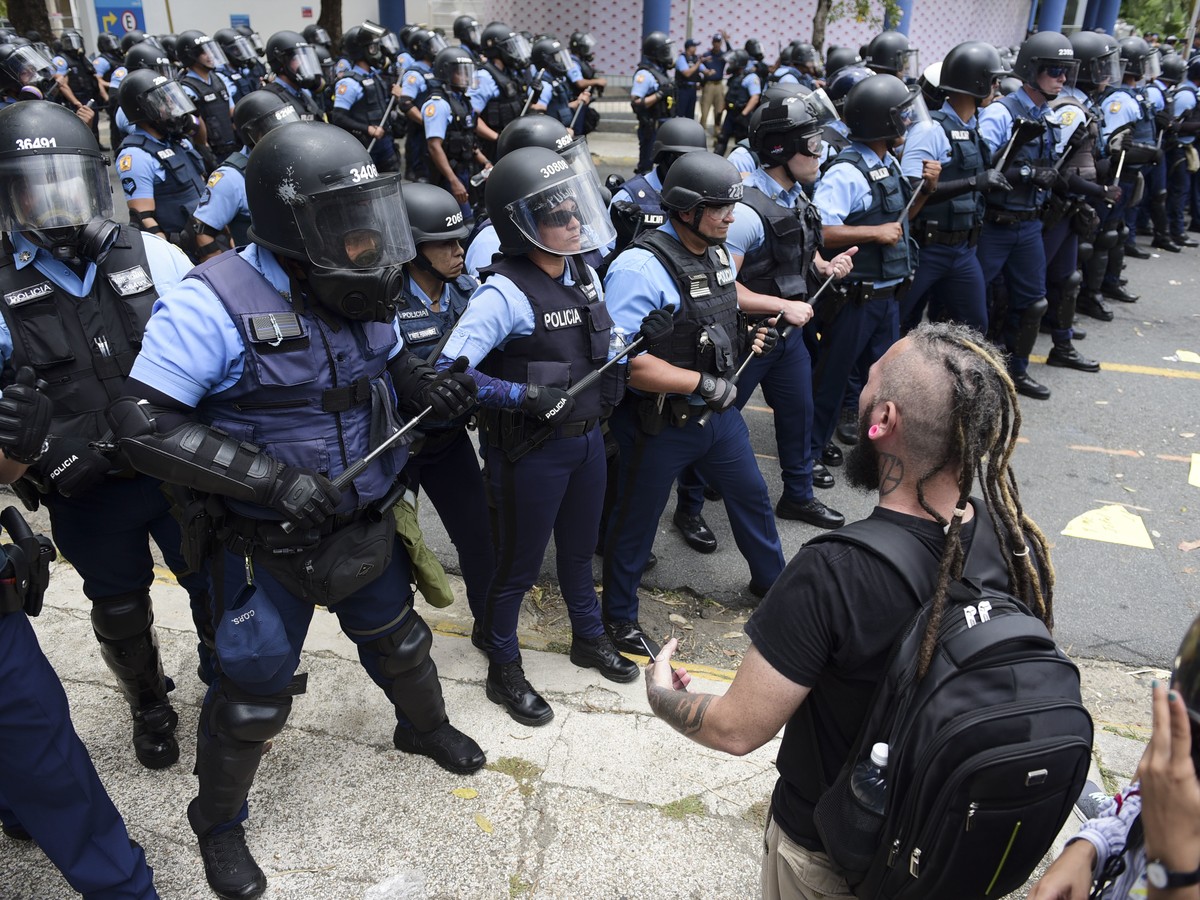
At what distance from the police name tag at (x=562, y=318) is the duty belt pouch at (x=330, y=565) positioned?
94 cm

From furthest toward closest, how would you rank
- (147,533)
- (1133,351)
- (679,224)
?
1. (1133,351)
2. (679,224)
3. (147,533)

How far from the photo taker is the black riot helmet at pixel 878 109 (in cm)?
505

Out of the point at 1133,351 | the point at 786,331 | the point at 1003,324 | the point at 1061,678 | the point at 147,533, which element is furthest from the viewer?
the point at 1133,351

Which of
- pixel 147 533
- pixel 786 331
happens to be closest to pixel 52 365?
pixel 147 533

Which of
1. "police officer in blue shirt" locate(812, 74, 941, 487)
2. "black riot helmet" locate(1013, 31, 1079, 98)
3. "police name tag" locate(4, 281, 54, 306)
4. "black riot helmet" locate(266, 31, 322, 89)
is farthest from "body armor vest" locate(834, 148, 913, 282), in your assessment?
"black riot helmet" locate(266, 31, 322, 89)

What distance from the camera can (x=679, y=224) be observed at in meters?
3.67

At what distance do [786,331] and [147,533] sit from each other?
283 cm

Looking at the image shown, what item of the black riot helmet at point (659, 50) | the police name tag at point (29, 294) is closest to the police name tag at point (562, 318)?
the police name tag at point (29, 294)

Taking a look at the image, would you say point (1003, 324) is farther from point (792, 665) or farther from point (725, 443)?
point (792, 665)

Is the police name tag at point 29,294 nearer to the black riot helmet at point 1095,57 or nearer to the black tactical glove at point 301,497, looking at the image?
the black tactical glove at point 301,497

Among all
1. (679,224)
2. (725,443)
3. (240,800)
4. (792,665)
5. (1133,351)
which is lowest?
(1133,351)

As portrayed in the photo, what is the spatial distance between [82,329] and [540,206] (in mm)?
1418

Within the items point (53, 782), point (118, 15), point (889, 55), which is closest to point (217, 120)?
point (889, 55)

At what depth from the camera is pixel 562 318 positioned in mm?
3172
